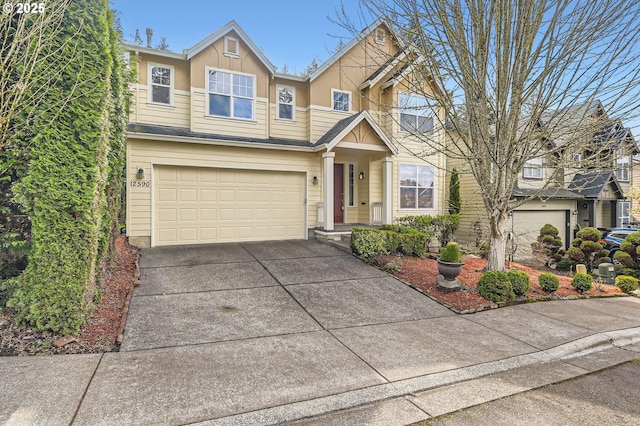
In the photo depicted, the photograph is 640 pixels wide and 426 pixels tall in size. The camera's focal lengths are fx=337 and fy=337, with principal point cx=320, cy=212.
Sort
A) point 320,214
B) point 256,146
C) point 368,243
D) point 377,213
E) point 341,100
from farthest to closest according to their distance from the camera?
point 341,100 → point 377,213 → point 320,214 → point 256,146 → point 368,243

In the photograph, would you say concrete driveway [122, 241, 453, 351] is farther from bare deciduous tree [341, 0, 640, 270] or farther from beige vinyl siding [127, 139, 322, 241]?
bare deciduous tree [341, 0, 640, 270]

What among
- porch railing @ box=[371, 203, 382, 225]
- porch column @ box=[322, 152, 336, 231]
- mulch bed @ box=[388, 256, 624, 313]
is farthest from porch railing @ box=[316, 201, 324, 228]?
mulch bed @ box=[388, 256, 624, 313]

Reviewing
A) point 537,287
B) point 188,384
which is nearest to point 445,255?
point 537,287

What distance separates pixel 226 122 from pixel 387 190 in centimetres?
602

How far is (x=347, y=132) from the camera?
441 inches

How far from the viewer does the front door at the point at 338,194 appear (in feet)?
43.5

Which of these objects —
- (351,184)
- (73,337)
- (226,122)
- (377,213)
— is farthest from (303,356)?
(351,184)

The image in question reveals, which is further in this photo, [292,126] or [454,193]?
[454,193]

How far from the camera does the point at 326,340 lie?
4.68 m

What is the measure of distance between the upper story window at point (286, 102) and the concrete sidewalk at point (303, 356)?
6861 mm

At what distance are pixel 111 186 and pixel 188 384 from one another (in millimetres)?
4899

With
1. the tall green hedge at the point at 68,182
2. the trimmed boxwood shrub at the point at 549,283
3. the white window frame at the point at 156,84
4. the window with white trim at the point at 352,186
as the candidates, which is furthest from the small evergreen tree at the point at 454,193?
the tall green hedge at the point at 68,182

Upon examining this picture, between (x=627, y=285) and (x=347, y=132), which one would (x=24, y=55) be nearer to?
(x=347, y=132)

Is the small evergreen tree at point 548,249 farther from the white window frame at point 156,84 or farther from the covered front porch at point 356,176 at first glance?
the white window frame at point 156,84
